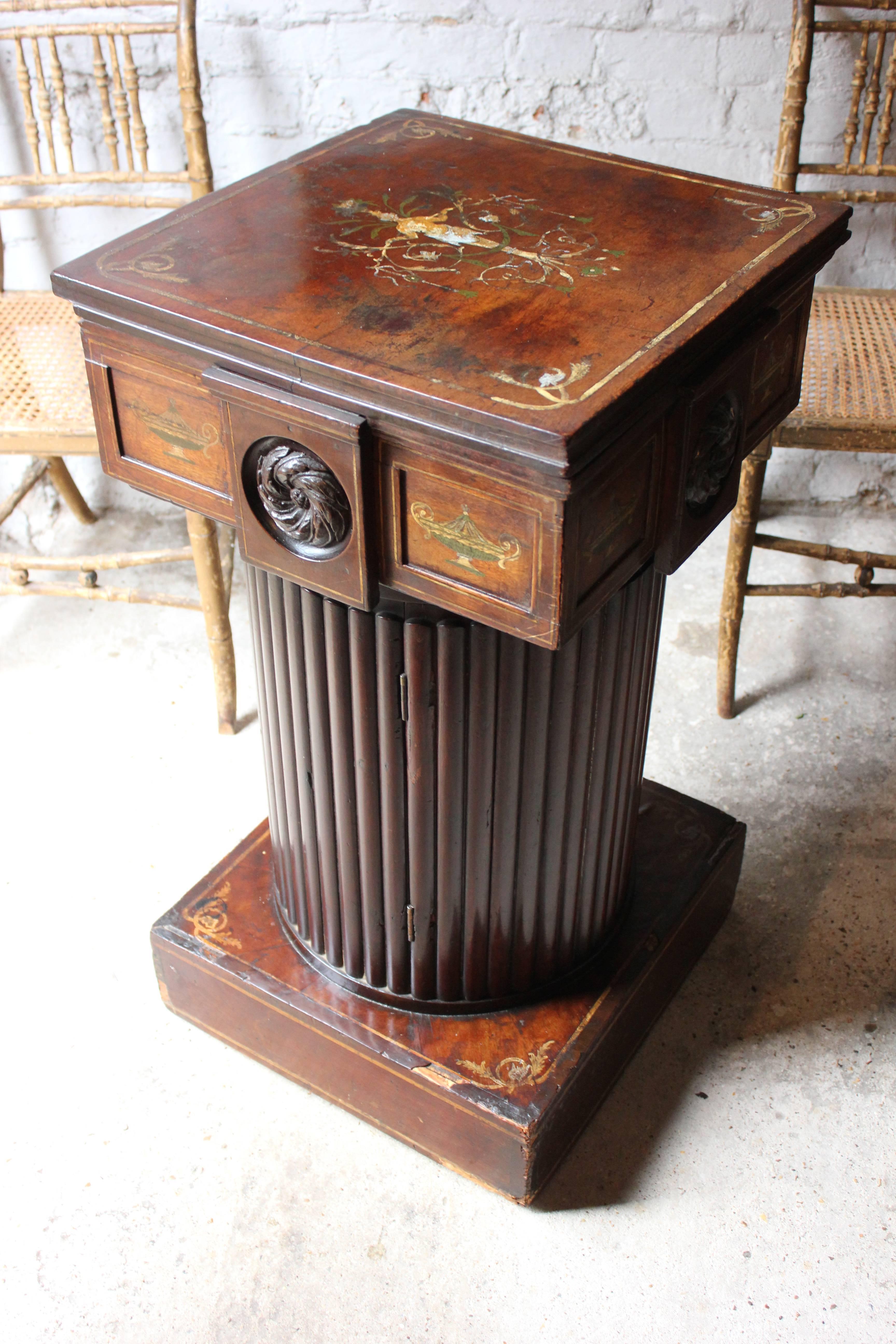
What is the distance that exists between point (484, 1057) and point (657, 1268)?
325mm

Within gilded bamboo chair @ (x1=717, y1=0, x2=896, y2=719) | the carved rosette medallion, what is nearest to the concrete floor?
gilded bamboo chair @ (x1=717, y1=0, x2=896, y2=719)

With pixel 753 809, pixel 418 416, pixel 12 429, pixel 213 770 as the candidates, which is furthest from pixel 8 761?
pixel 418 416

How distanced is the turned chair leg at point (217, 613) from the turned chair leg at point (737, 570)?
87 cm

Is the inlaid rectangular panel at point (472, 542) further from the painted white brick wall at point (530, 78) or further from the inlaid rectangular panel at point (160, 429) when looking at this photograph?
the painted white brick wall at point (530, 78)

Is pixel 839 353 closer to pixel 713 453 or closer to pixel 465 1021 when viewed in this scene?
pixel 713 453

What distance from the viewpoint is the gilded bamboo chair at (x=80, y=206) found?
2127 mm

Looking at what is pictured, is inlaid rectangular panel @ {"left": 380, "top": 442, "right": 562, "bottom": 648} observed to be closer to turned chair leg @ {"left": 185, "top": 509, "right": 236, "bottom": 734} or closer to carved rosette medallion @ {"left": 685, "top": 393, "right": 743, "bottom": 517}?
carved rosette medallion @ {"left": 685, "top": 393, "right": 743, "bottom": 517}

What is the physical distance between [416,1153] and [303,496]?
0.92 meters

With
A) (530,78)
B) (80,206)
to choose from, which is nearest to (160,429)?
(80,206)

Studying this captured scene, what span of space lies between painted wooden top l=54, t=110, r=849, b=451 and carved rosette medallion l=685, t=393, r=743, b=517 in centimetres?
10

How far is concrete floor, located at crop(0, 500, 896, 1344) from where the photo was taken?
1562mm

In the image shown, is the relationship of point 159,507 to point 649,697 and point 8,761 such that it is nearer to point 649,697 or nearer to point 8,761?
point 8,761

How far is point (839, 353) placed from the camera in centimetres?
218

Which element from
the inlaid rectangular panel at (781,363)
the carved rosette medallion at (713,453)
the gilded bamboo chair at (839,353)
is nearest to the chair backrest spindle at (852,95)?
the gilded bamboo chair at (839,353)
